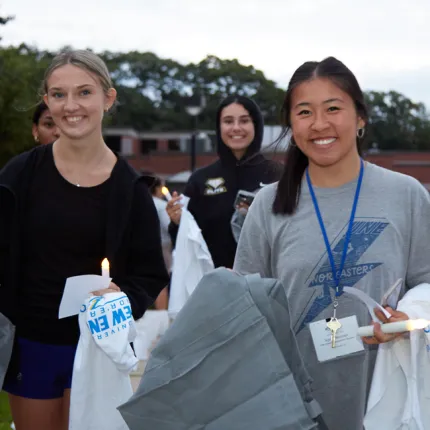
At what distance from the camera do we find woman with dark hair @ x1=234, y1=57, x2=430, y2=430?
2387 millimetres

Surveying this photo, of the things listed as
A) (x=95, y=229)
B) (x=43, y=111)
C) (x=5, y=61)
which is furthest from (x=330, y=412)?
(x=5, y=61)

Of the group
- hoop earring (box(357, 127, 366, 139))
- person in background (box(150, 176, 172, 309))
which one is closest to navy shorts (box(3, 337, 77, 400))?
hoop earring (box(357, 127, 366, 139))

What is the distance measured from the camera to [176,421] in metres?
1.89

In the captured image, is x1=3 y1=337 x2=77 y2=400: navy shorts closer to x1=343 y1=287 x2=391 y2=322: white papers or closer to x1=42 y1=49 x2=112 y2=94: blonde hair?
x1=42 y1=49 x2=112 y2=94: blonde hair

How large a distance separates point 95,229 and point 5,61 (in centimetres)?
1480

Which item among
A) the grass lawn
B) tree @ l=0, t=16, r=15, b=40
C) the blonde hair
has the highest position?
tree @ l=0, t=16, r=15, b=40

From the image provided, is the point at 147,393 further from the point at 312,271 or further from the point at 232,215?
the point at 232,215

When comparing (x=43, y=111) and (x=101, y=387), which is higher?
(x=43, y=111)

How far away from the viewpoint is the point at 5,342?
2930 millimetres

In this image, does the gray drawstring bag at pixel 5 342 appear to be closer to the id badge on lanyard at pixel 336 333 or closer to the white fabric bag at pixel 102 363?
the white fabric bag at pixel 102 363

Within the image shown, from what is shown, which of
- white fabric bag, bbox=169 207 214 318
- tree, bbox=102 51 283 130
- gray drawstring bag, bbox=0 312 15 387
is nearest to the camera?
gray drawstring bag, bbox=0 312 15 387

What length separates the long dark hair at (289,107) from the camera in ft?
8.15

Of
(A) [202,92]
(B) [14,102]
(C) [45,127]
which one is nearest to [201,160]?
(A) [202,92]

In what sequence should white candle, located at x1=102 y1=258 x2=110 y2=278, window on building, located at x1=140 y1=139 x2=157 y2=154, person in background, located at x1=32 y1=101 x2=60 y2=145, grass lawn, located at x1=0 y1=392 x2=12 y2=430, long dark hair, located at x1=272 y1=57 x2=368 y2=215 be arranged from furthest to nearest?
window on building, located at x1=140 y1=139 x2=157 y2=154
grass lawn, located at x1=0 y1=392 x2=12 y2=430
person in background, located at x1=32 y1=101 x2=60 y2=145
white candle, located at x1=102 y1=258 x2=110 y2=278
long dark hair, located at x1=272 y1=57 x2=368 y2=215
